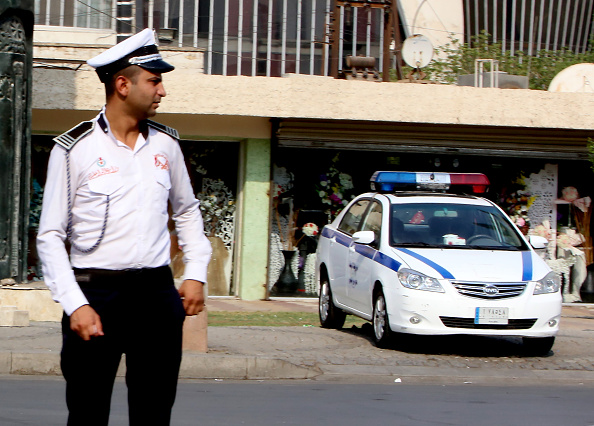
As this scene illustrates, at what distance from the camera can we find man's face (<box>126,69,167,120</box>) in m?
3.88

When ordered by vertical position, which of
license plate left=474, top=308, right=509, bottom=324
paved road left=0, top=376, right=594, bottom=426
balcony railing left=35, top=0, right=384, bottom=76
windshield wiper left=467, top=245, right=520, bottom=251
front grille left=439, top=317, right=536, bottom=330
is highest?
balcony railing left=35, top=0, right=384, bottom=76

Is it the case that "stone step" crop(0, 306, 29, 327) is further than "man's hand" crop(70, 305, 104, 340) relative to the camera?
Yes

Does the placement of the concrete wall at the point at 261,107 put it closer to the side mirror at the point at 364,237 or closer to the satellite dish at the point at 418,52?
the satellite dish at the point at 418,52

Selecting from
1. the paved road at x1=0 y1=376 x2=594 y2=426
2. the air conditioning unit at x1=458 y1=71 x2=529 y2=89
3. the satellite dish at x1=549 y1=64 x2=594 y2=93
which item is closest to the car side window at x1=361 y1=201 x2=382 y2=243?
the paved road at x1=0 y1=376 x2=594 y2=426

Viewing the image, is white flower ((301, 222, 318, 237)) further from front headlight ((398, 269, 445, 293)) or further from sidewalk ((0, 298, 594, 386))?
front headlight ((398, 269, 445, 293))

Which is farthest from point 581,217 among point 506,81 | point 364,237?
point 364,237

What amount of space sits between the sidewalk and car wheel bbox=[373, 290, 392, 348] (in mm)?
120

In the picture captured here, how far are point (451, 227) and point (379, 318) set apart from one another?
130 cm

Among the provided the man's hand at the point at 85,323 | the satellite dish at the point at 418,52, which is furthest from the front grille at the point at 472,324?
the satellite dish at the point at 418,52

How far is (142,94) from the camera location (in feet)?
12.7

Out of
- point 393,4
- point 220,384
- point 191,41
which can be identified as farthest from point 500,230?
point 191,41

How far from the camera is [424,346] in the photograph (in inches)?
430

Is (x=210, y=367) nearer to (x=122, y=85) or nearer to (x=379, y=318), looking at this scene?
(x=379, y=318)

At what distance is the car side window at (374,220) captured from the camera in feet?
36.2
